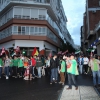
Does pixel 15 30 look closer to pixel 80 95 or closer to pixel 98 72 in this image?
pixel 98 72

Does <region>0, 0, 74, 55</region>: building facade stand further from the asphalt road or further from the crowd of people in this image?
the asphalt road

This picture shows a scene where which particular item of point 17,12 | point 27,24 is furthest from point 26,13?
point 27,24

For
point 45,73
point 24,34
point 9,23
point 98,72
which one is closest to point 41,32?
→ point 24,34

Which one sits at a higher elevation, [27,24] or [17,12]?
[17,12]

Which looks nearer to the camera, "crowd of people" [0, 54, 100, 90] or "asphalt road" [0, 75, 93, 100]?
"asphalt road" [0, 75, 93, 100]

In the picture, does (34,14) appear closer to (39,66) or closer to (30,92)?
(39,66)

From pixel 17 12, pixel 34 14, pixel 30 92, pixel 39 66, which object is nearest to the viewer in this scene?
pixel 30 92

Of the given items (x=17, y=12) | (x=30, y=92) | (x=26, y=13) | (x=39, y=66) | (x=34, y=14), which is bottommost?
(x=30, y=92)

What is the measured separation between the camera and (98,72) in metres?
9.45

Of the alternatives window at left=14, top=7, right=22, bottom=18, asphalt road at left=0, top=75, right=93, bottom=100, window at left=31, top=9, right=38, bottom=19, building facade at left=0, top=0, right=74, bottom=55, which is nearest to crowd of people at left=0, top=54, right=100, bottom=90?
asphalt road at left=0, top=75, right=93, bottom=100

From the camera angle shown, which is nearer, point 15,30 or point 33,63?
point 33,63

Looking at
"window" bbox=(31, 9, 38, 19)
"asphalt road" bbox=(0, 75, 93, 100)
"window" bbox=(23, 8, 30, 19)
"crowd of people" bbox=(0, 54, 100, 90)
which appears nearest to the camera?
"asphalt road" bbox=(0, 75, 93, 100)

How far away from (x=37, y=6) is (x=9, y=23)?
635 centimetres

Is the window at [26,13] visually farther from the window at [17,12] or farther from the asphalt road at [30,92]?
the asphalt road at [30,92]
